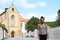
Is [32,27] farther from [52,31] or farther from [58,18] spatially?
[52,31]

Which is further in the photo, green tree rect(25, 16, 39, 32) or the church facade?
the church facade

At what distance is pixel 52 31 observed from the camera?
20812 millimetres

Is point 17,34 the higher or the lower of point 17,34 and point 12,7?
the lower

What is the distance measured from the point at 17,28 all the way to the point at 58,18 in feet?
38.4

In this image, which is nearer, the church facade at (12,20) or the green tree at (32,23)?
the green tree at (32,23)

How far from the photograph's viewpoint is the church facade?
67.9 m

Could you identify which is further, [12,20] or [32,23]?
[12,20]

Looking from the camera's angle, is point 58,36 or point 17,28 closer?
point 58,36

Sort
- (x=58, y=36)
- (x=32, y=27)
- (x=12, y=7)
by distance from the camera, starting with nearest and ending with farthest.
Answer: (x=58, y=36) → (x=32, y=27) → (x=12, y=7)

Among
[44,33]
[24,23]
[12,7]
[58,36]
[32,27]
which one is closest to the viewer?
[44,33]

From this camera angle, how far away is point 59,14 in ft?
234

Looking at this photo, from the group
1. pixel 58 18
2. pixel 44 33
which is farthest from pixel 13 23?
pixel 44 33

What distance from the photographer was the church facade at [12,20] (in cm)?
6788

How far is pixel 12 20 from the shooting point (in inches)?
2724
